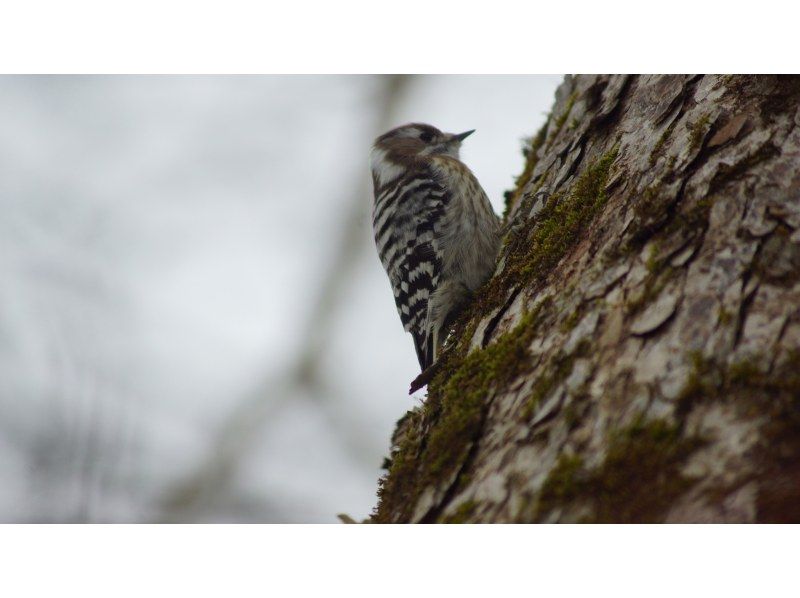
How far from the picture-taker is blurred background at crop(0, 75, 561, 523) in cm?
255

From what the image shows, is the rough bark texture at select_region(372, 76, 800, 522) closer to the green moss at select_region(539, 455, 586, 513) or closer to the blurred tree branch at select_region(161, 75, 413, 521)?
the green moss at select_region(539, 455, 586, 513)

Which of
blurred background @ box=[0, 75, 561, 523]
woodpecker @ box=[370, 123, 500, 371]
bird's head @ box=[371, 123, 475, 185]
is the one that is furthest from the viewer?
bird's head @ box=[371, 123, 475, 185]

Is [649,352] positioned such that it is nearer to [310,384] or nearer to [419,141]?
[310,384]

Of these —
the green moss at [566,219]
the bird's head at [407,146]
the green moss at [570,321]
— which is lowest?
the green moss at [570,321]

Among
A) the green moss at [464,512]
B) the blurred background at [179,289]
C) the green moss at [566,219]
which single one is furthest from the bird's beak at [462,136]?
the green moss at [464,512]

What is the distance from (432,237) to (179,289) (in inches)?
50.4

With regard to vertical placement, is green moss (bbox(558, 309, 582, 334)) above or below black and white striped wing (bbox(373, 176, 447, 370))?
below

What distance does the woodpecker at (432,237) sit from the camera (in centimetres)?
333

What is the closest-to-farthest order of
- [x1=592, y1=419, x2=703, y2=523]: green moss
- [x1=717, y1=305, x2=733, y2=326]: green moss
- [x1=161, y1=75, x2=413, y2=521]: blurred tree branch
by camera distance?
[x1=592, y1=419, x2=703, y2=523]: green moss, [x1=717, y1=305, x2=733, y2=326]: green moss, [x1=161, y1=75, x2=413, y2=521]: blurred tree branch

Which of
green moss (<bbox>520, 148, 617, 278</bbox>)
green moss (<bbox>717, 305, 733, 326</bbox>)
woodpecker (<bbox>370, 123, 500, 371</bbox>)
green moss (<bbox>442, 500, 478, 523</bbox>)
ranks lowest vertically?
green moss (<bbox>442, 500, 478, 523</bbox>)

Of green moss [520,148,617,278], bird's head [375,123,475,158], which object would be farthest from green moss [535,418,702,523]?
bird's head [375,123,475,158]

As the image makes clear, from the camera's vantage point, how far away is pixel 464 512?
1.69 meters

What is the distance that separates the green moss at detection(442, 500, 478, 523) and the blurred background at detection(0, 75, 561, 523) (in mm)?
554

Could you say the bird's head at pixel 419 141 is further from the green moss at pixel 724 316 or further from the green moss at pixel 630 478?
the green moss at pixel 630 478
